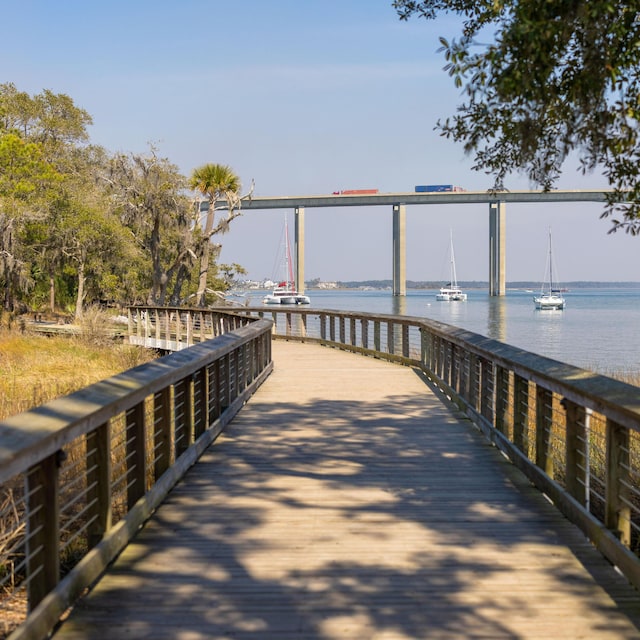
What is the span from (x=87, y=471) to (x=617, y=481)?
9.41ft

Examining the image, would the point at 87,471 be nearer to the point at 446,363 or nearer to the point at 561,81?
the point at 561,81

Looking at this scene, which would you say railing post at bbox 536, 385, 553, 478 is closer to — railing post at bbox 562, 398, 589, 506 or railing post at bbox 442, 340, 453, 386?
railing post at bbox 562, 398, 589, 506

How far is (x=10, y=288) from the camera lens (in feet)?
111

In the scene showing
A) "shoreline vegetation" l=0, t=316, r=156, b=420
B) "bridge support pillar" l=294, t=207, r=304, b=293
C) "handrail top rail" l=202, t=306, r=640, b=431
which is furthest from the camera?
"bridge support pillar" l=294, t=207, r=304, b=293

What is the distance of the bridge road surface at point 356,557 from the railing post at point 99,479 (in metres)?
0.23

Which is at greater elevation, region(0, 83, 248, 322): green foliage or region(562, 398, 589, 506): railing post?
region(0, 83, 248, 322): green foliage

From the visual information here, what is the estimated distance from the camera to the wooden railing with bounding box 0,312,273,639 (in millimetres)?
3432

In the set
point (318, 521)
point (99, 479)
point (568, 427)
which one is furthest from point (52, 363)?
point (568, 427)

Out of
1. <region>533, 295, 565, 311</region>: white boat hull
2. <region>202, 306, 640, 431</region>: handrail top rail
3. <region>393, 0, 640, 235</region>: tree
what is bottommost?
<region>533, 295, 565, 311</region>: white boat hull

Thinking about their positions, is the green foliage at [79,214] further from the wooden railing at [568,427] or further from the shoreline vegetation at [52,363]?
the wooden railing at [568,427]

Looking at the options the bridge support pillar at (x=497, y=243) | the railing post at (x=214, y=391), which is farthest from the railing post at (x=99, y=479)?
the bridge support pillar at (x=497, y=243)

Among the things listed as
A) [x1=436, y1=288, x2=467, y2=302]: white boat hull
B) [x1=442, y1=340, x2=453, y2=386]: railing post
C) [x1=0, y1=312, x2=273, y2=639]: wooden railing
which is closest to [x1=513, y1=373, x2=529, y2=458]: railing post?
[x1=0, y1=312, x2=273, y2=639]: wooden railing

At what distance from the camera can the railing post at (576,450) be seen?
5.27 meters

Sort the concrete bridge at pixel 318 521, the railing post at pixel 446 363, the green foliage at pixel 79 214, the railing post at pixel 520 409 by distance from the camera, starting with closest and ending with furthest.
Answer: the concrete bridge at pixel 318 521 < the railing post at pixel 520 409 < the railing post at pixel 446 363 < the green foliage at pixel 79 214
